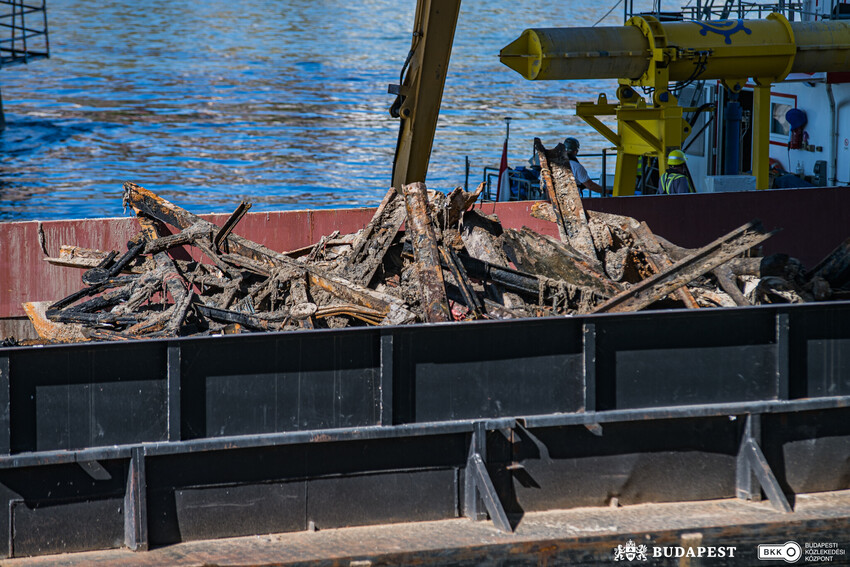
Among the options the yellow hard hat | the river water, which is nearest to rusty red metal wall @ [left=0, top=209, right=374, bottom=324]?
the yellow hard hat

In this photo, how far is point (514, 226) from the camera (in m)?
9.18

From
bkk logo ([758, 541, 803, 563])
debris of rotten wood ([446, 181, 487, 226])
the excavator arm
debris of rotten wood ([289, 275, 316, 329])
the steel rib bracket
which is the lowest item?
bkk logo ([758, 541, 803, 563])

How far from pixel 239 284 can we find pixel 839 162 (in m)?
8.94

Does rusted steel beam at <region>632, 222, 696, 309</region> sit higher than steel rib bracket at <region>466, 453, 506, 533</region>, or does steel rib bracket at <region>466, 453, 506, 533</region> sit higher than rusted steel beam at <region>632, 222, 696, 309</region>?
rusted steel beam at <region>632, 222, 696, 309</region>

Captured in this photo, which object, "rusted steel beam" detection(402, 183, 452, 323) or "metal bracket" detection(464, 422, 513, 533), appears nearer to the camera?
"metal bracket" detection(464, 422, 513, 533)

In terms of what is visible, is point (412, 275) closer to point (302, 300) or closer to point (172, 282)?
point (302, 300)

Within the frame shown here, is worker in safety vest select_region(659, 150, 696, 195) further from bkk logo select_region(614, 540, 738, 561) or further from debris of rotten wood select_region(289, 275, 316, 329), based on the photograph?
bkk logo select_region(614, 540, 738, 561)

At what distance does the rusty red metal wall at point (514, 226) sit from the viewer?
812cm

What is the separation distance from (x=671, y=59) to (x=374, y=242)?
5.20 metres

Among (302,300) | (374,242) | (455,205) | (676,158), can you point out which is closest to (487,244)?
(455,205)

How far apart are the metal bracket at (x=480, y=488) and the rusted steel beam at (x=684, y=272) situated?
1541 millimetres

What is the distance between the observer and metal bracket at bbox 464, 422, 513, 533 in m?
4.68

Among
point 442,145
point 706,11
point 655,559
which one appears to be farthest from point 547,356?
point 442,145

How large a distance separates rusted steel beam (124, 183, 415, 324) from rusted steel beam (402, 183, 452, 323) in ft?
0.54
